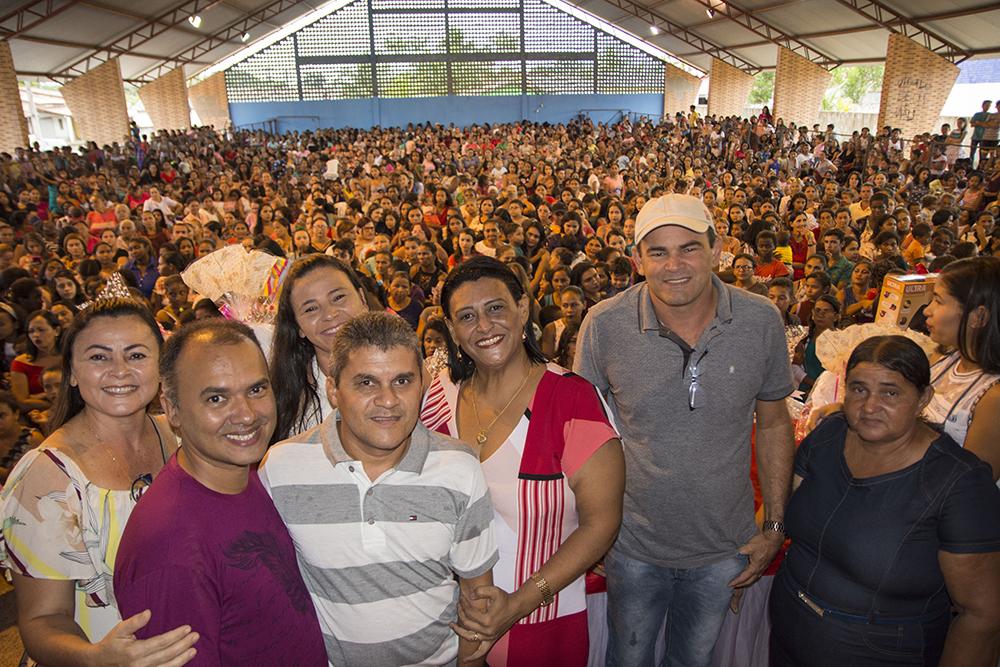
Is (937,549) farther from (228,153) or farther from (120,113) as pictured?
(120,113)

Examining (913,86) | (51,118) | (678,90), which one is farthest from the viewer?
(51,118)

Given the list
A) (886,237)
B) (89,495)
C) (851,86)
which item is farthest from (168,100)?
→ (851,86)

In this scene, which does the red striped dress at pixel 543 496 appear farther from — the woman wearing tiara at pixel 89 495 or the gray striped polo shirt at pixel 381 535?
the woman wearing tiara at pixel 89 495

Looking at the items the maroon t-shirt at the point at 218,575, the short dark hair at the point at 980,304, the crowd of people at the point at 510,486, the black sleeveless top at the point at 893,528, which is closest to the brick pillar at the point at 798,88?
the crowd of people at the point at 510,486

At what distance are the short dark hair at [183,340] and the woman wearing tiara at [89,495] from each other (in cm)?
43

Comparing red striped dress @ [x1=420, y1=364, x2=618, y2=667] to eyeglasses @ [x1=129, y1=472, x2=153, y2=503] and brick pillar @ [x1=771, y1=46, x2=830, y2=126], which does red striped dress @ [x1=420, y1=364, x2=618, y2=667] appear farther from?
brick pillar @ [x1=771, y1=46, x2=830, y2=126]

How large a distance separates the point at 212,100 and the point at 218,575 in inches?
1229

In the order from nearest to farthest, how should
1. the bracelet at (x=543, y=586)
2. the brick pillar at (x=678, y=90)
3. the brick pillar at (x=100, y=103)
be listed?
the bracelet at (x=543, y=586) → the brick pillar at (x=100, y=103) → the brick pillar at (x=678, y=90)

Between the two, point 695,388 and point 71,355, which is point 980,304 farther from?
point 71,355

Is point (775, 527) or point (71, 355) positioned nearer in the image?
point (71, 355)

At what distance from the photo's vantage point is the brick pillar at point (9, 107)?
14250 millimetres

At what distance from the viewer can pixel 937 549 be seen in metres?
1.64

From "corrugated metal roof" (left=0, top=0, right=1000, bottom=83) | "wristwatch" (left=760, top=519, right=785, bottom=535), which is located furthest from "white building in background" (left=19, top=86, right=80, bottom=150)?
"wristwatch" (left=760, top=519, right=785, bottom=535)

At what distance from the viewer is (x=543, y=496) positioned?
1.60 meters
